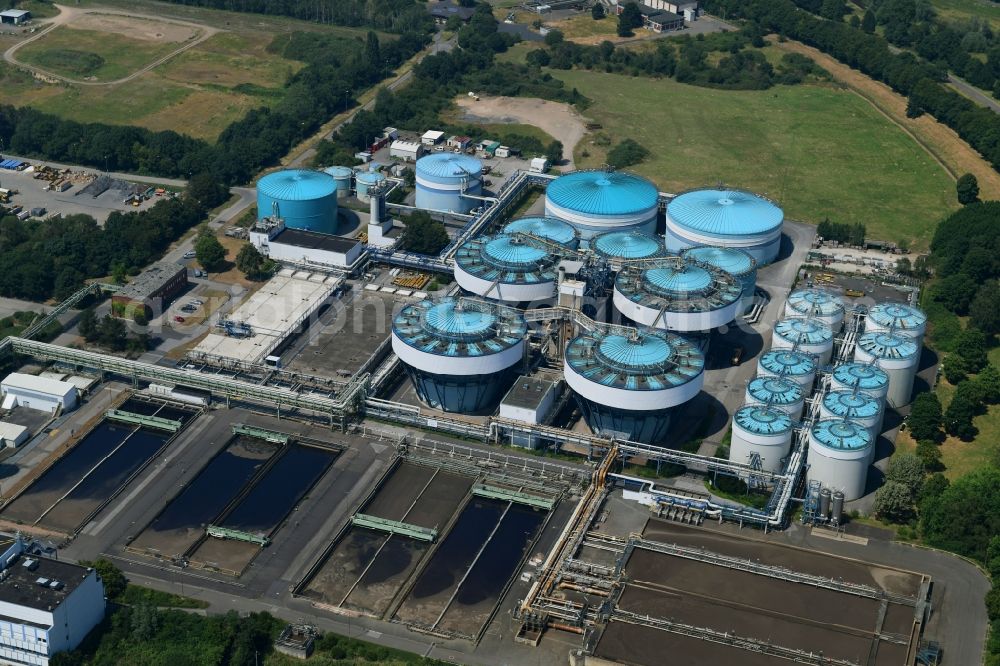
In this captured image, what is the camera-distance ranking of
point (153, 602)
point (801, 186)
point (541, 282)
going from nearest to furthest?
point (153, 602) → point (541, 282) → point (801, 186)

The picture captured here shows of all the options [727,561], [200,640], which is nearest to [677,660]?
[727,561]

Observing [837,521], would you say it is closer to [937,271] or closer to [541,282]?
[541,282]

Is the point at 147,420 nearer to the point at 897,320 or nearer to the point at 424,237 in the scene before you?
the point at 424,237

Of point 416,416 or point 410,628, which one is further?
point 416,416

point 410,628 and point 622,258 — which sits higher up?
point 622,258

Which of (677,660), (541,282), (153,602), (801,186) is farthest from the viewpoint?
(801,186)
